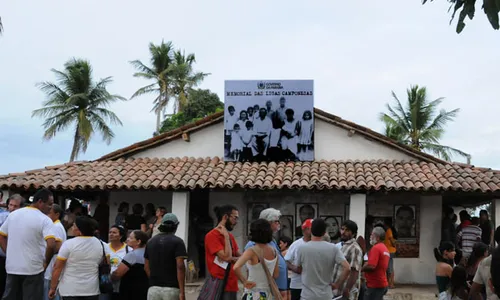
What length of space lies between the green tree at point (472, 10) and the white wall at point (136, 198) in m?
12.8

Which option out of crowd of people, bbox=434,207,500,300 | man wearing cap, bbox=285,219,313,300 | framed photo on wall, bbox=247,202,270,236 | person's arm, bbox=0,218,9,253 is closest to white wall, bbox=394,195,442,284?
framed photo on wall, bbox=247,202,270,236

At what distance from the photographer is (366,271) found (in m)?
8.69

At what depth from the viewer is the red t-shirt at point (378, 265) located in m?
8.59

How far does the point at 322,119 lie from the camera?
17141 mm

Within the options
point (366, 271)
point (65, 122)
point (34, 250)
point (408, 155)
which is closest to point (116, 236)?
point (34, 250)

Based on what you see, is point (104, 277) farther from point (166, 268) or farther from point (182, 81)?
point (182, 81)

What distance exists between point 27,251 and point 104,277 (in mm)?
1152

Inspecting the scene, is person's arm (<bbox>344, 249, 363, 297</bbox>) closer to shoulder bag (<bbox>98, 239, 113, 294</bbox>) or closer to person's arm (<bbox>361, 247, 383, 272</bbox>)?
person's arm (<bbox>361, 247, 383, 272</bbox>)

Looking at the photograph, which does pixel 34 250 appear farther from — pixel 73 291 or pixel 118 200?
pixel 118 200

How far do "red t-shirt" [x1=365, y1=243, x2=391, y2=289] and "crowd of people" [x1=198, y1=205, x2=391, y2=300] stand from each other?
0.01 metres

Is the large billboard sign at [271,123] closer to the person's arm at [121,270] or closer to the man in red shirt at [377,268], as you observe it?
the man in red shirt at [377,268]

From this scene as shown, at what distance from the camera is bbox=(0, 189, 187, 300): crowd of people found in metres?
6.99

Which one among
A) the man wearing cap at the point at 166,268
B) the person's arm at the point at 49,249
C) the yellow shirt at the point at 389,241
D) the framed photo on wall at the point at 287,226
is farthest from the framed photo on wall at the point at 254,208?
the man wearing cap at the point at 166,268

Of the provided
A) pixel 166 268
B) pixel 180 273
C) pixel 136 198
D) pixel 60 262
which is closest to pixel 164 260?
pixel 166 268
